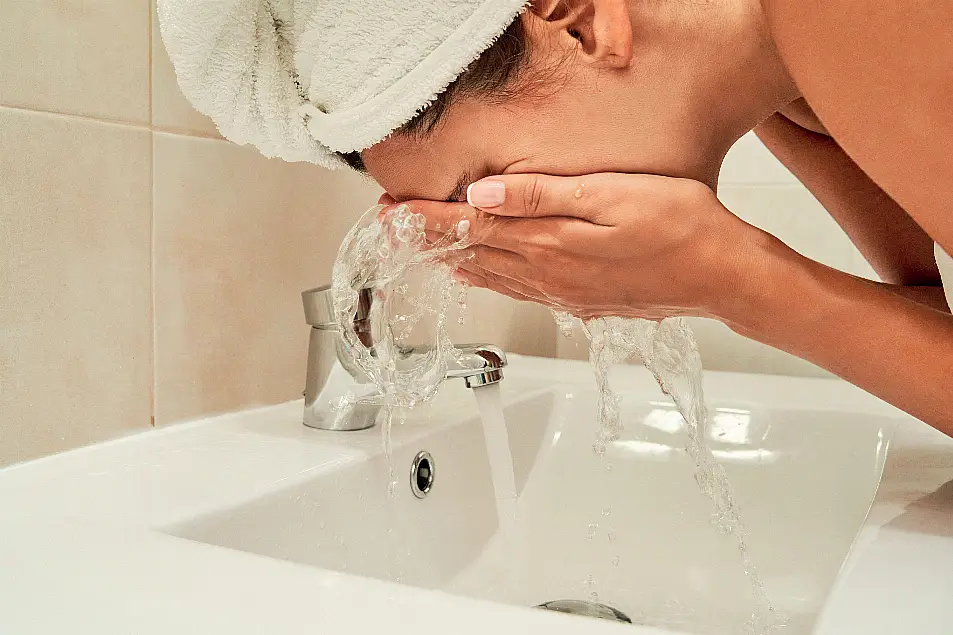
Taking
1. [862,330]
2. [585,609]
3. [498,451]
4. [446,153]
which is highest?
[446,153]

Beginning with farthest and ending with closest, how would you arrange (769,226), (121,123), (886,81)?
1. (769,226)
2. (121,123)
3. (886,81)

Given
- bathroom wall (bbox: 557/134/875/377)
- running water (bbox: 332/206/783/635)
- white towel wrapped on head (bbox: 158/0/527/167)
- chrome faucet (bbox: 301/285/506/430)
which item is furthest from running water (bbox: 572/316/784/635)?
bathroom wall (bbox: 557/134/875/377)

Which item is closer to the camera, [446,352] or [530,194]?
[530,194]

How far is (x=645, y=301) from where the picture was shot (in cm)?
64

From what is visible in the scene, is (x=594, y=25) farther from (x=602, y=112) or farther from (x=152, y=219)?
(x=152, y=219)

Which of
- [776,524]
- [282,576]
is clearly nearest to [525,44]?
[282,576]

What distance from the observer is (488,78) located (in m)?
0.51

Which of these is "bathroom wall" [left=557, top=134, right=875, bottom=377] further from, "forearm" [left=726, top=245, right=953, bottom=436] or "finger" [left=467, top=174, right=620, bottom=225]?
"finger" [left=467, top=174, right=620, bottom=225]

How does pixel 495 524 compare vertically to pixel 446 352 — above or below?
below

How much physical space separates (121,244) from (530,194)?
349 millimetres

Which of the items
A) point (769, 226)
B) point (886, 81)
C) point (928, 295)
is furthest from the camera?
point (769, 226)

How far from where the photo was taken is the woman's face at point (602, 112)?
527 millimetres

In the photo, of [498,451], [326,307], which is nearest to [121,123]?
[326,307]

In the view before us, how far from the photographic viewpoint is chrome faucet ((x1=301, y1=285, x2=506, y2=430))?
2.41ft
